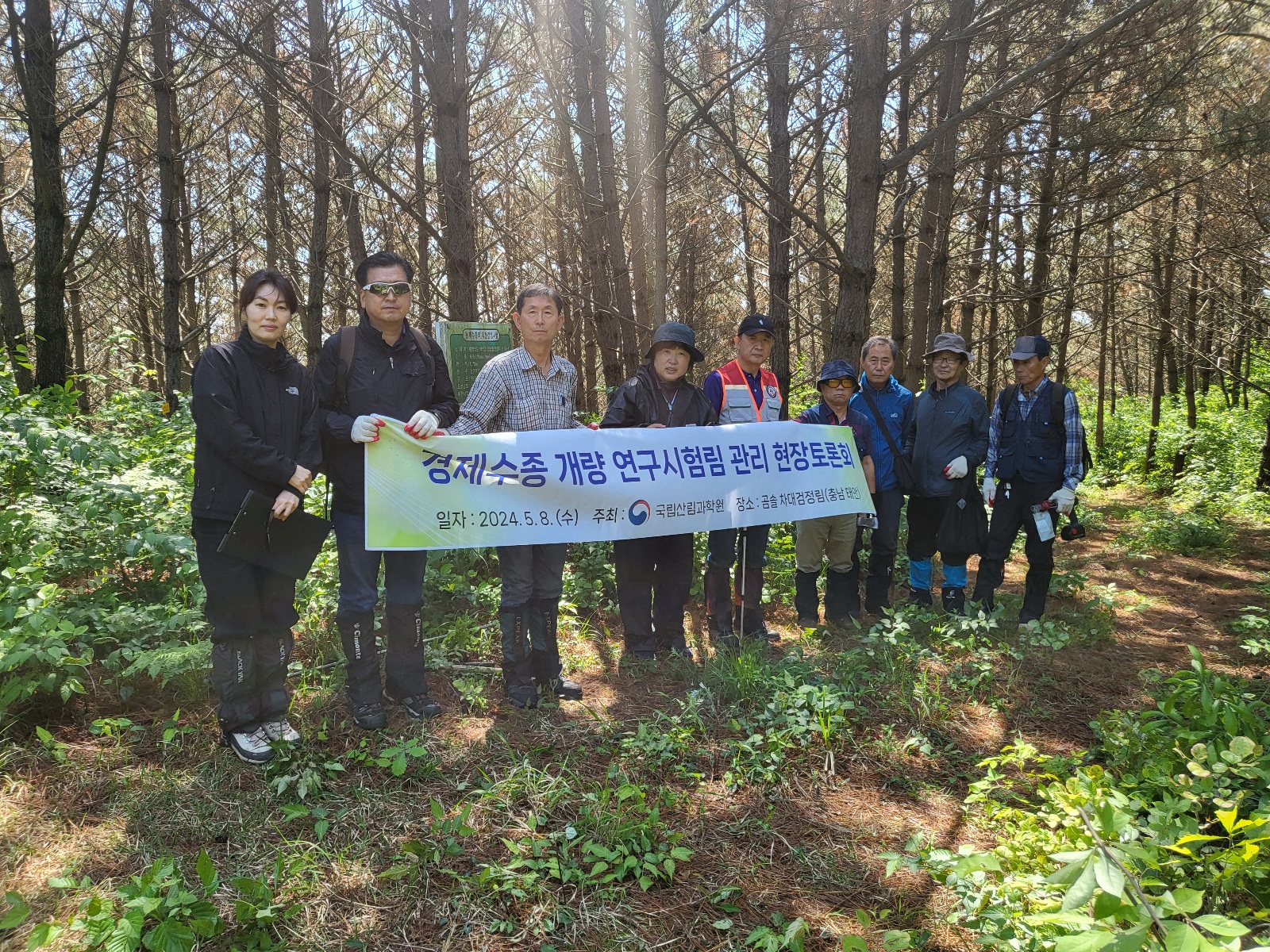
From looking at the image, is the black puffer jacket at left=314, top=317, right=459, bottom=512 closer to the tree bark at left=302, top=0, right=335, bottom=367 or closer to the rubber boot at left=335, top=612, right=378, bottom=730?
the rubber boot at left=335, top=612, right=378, bottom=730

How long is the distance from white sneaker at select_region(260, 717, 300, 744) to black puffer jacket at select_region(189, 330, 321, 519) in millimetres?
1121

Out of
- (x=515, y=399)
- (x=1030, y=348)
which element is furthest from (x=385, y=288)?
(x=1030, y=348)

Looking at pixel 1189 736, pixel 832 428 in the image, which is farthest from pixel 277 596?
pixel 1189 736

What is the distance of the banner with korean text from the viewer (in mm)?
4156

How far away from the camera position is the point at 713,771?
3.71m

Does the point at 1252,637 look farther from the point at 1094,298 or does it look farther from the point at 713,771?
the point at 1094,298

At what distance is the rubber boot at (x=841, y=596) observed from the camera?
19.5 ft

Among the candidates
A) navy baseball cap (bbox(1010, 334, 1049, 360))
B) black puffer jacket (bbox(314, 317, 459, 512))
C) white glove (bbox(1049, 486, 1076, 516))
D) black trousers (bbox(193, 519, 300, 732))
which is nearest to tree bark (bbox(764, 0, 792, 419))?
navy baseball cap (bbox(1010, 334, 1049, 360))

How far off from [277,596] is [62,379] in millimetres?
6866

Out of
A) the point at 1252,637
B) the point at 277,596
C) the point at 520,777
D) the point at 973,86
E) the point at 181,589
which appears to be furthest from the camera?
the point at 973,86

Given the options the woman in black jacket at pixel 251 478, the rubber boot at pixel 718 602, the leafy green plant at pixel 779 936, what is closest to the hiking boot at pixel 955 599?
the rubber boot at pixel 718 602

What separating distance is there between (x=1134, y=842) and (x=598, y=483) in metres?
3.11

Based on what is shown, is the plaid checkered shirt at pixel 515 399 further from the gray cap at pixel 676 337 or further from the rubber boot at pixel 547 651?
the rubber boot at pixel 547 651

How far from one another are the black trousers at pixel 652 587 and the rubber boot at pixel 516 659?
2.89ft
